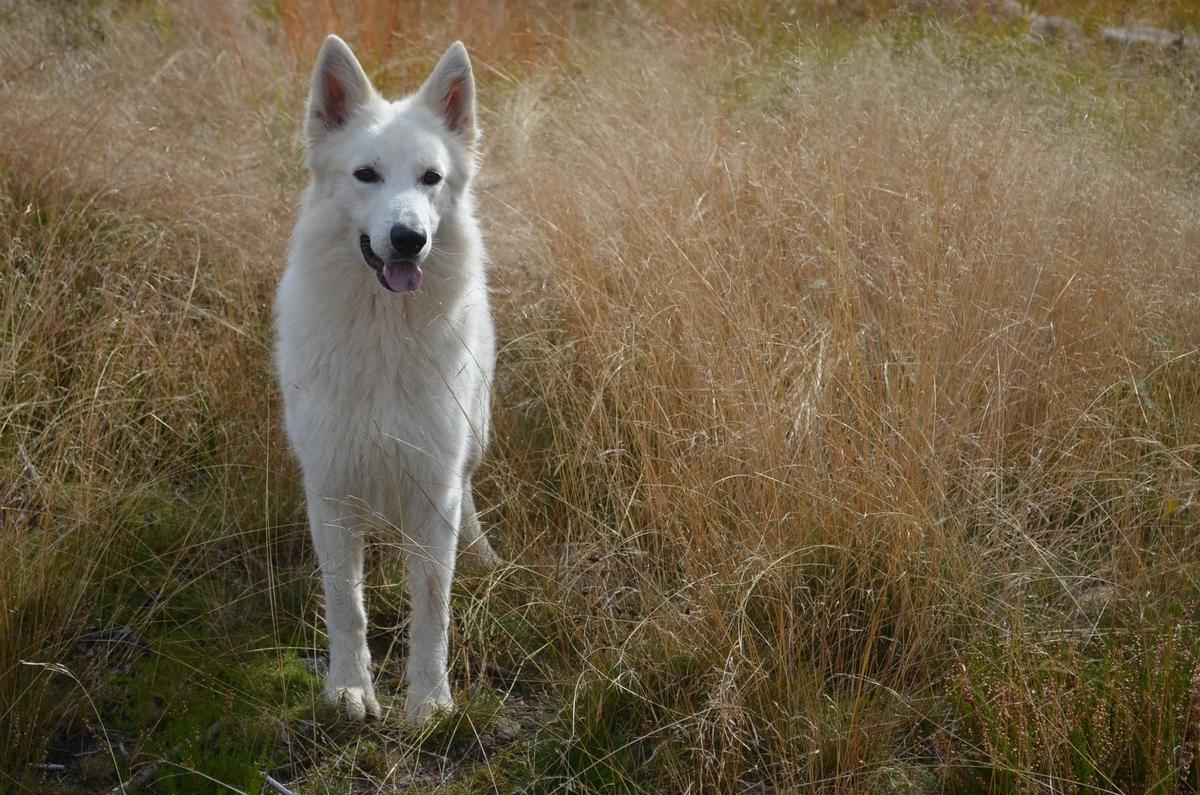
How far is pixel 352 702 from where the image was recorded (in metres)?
2.79

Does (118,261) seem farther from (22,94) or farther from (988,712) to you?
(988,712)

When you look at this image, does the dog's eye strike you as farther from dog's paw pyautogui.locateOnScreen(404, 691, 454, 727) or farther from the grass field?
dog's paw pyautogui.locateOnScreen(404, 691, 454, 727)

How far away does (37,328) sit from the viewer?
3.47m

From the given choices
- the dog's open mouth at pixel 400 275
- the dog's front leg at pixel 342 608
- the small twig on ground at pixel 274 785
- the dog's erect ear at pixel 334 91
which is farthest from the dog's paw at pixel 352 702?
the dog's erect ear at pixel 334 91

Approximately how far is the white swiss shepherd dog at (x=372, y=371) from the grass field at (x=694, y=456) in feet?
0.49

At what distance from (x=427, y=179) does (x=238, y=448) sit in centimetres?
125

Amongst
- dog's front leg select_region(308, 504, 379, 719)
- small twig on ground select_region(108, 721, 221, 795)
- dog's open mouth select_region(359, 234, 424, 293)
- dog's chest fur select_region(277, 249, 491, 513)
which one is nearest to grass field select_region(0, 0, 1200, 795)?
small twig on ground select_region(108, 721, 221, 795)

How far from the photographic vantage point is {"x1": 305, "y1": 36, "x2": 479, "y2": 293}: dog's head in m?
2.72

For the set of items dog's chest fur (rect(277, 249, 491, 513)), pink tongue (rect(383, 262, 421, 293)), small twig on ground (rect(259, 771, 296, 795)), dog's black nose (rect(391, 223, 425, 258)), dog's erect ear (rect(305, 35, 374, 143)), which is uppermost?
dog's erect ear (rect(305, 35, 374, 143))

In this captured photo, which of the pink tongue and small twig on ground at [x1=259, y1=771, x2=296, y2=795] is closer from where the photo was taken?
small twig on ground at [x1=259, y1=771, x2=296, y2=795]

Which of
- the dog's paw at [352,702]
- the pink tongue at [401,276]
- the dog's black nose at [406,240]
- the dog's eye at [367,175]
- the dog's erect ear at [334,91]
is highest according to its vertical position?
the dog's erect ear at [334,91]

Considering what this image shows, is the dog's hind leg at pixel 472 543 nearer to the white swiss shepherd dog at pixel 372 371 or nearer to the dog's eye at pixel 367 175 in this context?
the white swiss shepherd dog at pixel 372 371

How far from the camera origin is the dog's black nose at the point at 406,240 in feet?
8.72

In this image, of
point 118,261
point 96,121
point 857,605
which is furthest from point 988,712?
point 96,121
